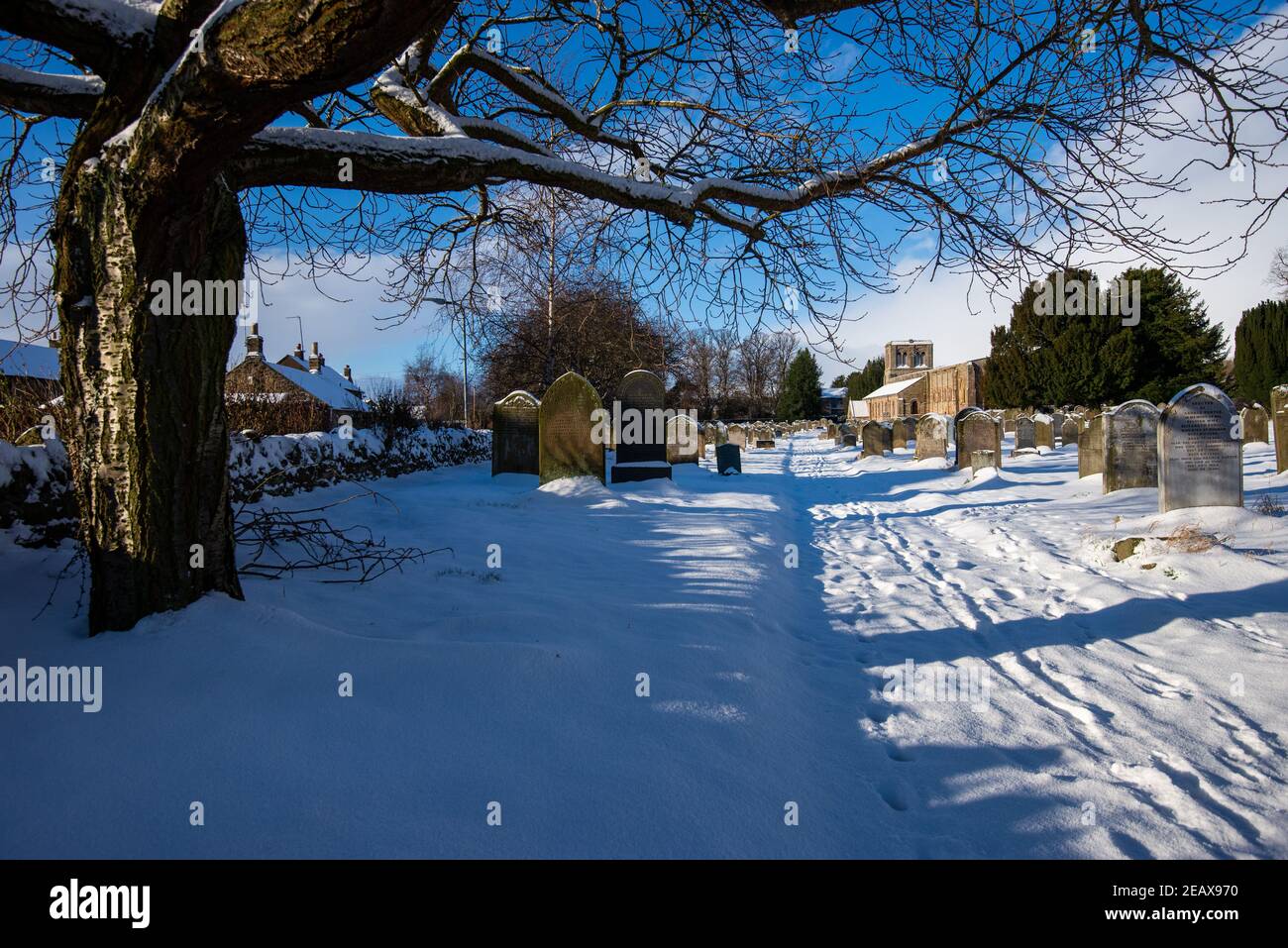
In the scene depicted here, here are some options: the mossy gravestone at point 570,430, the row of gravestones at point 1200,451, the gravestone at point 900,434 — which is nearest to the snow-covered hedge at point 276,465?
the mossy gravestone at point 570,430

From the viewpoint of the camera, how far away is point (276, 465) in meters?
7.46

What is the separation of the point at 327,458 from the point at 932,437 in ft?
53.3

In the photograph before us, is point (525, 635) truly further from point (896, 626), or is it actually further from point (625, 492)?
point (625, 492)

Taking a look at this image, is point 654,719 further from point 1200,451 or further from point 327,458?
point 327,458

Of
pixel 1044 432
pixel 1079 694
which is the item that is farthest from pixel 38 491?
pixel 1044 432

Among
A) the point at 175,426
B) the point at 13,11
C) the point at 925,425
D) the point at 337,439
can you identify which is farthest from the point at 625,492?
the point at 925,425

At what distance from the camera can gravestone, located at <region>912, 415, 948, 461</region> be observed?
18.3 m

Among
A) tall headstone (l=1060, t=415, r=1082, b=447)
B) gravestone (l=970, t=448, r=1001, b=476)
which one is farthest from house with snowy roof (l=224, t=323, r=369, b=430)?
tall headstone (l=1060, t=415, r=1082, b=447)

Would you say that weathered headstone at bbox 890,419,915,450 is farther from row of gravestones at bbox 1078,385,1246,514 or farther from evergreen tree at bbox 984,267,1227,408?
row of gravestones at bbox 1078,385,1246,514

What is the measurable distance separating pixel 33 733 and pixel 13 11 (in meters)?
2.67

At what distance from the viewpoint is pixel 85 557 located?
3250 mm

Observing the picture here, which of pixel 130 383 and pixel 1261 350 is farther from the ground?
pixel 1261 350

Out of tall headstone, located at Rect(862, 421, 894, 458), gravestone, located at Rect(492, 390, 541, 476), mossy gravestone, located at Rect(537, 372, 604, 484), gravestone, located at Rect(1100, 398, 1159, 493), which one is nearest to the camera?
gravestone, located at Rect(1100, 398, 1159, 493)

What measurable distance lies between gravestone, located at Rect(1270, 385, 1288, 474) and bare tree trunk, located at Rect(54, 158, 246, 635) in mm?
13719
